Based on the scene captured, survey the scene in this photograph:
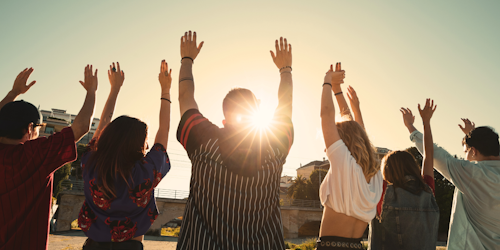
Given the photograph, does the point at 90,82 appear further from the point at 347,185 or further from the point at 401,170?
the point at 401,170

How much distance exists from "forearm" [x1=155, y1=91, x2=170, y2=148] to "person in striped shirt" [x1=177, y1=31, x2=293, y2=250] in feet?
1.76

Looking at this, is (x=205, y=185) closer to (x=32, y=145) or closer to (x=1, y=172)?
(x=32, y=145)

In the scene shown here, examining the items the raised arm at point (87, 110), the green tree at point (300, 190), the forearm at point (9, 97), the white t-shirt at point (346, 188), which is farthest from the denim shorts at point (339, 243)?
the green tree at point (300, 190)

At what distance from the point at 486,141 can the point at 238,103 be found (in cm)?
320

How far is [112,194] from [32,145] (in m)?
0.80

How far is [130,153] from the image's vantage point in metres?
2.31

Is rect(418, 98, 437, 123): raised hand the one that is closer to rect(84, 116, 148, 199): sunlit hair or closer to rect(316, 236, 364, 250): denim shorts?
rect(316, 236, 364, 250): denim shorts

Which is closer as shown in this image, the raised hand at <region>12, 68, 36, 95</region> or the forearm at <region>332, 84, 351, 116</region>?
the raised hand at <region>12, 68, 36, 95</region>

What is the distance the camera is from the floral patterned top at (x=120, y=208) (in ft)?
7.35

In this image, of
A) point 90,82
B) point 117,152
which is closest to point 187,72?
point 117,152

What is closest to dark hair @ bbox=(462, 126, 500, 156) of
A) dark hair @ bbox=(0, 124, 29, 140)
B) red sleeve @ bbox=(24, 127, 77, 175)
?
red sleeve @ bbox=(24, 127, 77, 175)

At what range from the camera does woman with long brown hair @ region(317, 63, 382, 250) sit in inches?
95.3

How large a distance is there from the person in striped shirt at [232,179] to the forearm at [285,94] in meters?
0.35

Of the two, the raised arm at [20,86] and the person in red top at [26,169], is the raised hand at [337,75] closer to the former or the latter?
the person in red top at [26,169]
